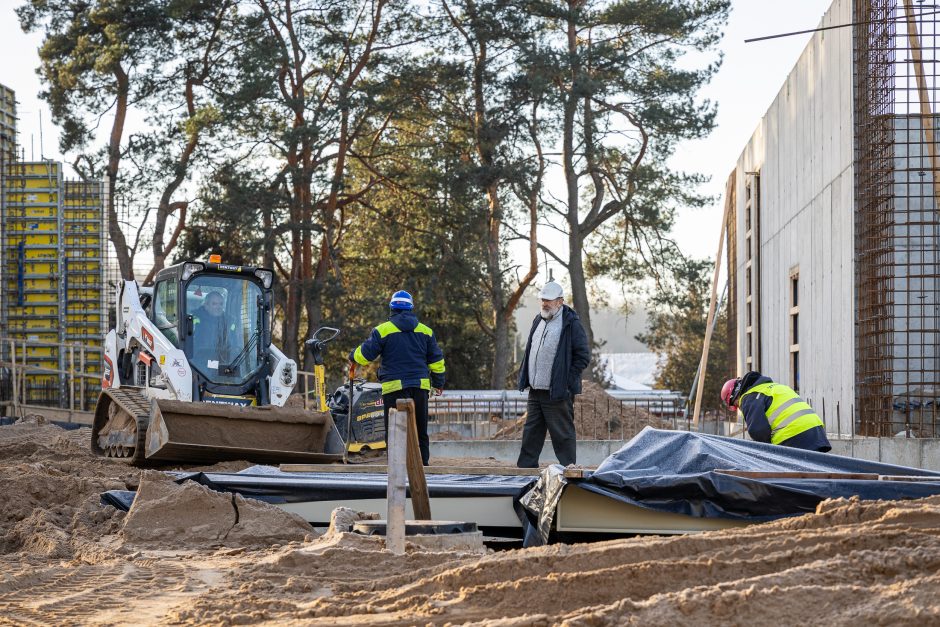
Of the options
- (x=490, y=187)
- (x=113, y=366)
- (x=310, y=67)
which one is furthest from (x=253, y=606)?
(x=310, y=67)

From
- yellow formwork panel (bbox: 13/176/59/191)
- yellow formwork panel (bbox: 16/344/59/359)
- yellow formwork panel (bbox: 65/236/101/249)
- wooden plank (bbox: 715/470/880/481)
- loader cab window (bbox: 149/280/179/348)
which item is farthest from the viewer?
yellow formwork panel (bbox: 65/236/101/249)

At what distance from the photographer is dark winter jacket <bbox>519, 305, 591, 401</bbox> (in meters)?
9.51

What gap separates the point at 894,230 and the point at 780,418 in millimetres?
5626

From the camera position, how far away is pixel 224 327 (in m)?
12.5

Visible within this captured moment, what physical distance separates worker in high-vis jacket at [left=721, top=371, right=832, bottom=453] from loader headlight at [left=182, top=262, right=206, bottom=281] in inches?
245

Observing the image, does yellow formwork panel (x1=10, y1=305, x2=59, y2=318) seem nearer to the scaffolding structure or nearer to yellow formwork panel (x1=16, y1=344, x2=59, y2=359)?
yellow formwork panel (x1=16, y1=344, x2=59, y2=359)

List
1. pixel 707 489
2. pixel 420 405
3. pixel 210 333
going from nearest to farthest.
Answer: pixel 707 489 < pixel 420 405 < pixel 210 333

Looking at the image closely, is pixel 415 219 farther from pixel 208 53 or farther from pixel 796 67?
pixel 796 67

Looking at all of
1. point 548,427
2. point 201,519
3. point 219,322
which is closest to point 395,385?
point 548,427

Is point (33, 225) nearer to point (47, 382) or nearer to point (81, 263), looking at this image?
point (81, 263)

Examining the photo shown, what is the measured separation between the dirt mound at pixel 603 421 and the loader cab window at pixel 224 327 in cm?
698

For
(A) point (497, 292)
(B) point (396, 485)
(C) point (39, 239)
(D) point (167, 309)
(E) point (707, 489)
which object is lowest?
(E) point (707, 489)

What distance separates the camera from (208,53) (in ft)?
84.2

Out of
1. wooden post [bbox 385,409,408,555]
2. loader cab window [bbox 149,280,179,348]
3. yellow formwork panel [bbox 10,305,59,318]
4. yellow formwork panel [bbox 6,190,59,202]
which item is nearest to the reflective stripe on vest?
loader cab window [bbox 149,280,179,348]
